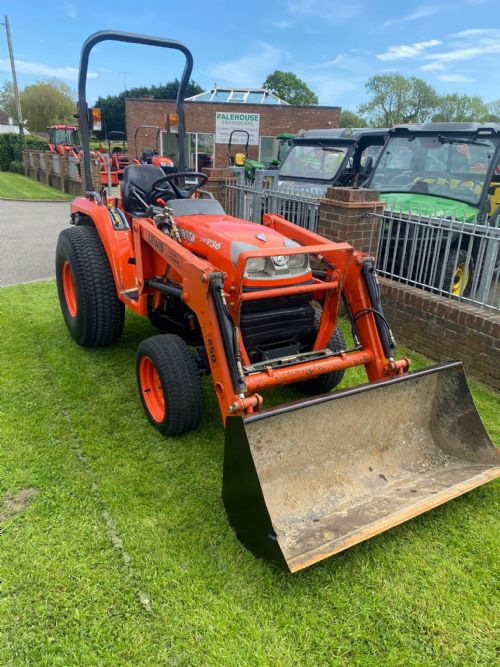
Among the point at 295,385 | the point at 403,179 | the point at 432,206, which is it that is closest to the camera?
the point at 295,385

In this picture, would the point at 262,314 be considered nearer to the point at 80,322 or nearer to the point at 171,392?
the point at 171,392

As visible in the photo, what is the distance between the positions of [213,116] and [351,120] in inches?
1632

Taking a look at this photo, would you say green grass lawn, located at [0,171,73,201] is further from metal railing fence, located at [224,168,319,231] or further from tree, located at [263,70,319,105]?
tree, located at [263,70,319,105]

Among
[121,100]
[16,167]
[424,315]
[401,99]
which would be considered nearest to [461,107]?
[401,99]

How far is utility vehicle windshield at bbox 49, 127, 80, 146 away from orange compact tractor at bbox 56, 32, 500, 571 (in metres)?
20.9

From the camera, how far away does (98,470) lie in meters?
2.86

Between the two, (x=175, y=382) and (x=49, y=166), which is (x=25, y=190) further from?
(x=175, y=382)

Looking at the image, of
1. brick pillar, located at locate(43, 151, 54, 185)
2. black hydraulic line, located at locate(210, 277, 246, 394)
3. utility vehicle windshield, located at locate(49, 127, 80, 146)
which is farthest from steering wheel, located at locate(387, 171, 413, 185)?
utility vehicle windshield, located at locate(49, 127, 80, 146)

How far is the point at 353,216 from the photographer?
510 centimetres

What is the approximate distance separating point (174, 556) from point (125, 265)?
2272 mm

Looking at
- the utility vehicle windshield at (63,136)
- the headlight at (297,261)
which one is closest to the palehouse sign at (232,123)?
the utility vehicle windshield at (63,136)

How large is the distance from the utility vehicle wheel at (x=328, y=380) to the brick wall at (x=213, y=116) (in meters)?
22.1

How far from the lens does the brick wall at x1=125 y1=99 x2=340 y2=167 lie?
947 inches

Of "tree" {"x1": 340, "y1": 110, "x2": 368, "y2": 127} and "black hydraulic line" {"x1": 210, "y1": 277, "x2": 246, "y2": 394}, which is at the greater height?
"tree" {"x1": 340, "y1": 110, "x2": 368, "y2": 127}
